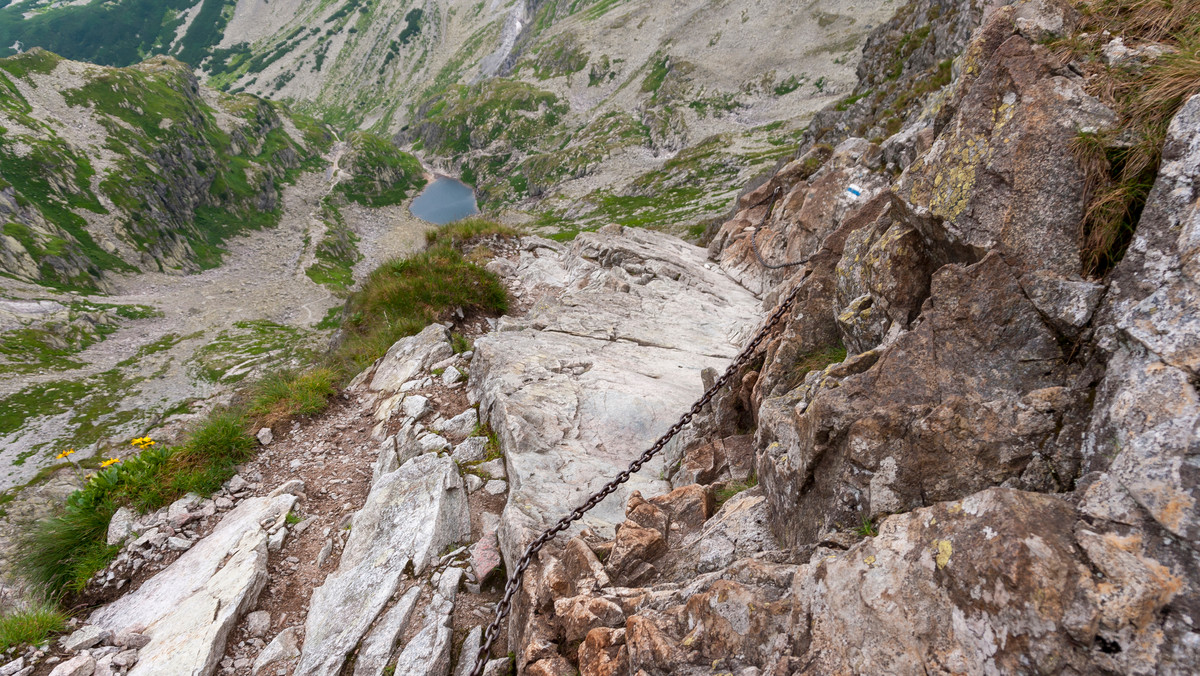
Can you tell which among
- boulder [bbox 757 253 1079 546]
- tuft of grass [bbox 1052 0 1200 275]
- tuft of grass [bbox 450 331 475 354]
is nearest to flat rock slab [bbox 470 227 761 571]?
tuft of grass [bbox 450 331 475 354]

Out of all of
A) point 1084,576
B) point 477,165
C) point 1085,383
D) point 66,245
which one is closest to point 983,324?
point 1085,383

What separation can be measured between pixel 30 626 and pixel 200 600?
1769 millimetres

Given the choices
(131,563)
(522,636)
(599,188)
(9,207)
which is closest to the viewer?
(522,636)

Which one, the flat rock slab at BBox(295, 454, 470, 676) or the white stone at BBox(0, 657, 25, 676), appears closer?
the white stone at BBox(0, 657, 25, 676)

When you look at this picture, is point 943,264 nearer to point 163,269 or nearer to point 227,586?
point 227,586

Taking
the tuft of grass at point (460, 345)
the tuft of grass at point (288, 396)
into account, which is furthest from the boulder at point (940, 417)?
the tuft of grass at point (288, 396)

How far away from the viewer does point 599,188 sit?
118m

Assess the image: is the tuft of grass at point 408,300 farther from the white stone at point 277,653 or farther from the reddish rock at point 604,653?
the reddish rock at point 604,653

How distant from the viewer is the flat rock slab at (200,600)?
606cm

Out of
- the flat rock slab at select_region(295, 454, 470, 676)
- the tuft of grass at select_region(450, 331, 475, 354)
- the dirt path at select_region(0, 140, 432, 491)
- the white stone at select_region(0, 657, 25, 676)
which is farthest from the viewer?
the dirt path at select_region(0, 140, 432, 491)

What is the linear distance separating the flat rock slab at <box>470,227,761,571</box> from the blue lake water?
131m

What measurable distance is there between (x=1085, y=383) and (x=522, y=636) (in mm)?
5507

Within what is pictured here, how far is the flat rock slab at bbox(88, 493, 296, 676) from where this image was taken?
239 inches

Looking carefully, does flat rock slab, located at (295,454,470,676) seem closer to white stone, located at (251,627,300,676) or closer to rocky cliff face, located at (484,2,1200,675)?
white stone, located at (251,627,300,676)
